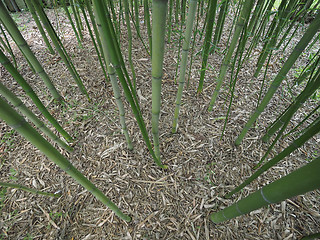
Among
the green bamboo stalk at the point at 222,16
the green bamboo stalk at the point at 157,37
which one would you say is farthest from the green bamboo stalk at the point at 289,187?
the green bamboo stalk at the point at 222,16

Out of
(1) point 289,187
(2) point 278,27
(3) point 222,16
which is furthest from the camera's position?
(3) point 222,16

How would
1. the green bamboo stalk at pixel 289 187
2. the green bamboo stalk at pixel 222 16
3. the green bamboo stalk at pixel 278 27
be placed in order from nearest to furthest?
the green bamboo stalk at pixel 289 187, the green bamboo stalk at pixel 278 27, the green bamboo stalk at pixel 222 16

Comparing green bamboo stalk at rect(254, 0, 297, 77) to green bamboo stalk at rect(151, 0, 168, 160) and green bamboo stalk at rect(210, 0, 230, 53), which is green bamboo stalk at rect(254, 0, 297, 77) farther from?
green bamboo stalk at rect(151, 0, 168, 160)

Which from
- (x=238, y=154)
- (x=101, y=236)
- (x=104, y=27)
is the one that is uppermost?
(x=104, y=27)

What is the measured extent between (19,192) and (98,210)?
0.54m

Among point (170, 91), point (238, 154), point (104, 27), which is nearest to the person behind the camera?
point (104, 27)

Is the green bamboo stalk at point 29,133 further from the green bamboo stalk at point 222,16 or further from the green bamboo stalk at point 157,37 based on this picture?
the green bamboo stalk at point 222,16

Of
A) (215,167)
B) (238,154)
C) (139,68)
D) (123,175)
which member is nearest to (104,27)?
(123,175)

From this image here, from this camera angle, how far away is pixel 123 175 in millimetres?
1109

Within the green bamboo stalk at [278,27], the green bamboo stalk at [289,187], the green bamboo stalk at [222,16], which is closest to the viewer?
the green bamboo stalk at [289,187]

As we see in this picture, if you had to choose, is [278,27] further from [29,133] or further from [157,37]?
[29,133]

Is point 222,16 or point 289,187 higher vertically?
point 222,16

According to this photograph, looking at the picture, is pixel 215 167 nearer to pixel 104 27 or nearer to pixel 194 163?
pixel 194 163

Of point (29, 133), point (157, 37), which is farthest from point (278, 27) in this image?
point (29, 133)
